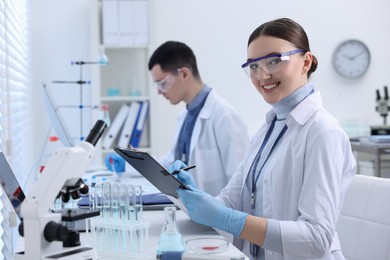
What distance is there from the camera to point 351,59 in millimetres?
4684

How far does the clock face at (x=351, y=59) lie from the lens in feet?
15.3

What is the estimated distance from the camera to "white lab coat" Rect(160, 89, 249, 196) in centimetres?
263

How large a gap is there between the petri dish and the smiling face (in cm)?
53

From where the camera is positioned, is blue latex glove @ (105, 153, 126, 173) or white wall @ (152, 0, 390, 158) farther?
white wall @ (152, 0, 390, 158)

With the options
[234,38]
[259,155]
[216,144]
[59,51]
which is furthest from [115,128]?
[259,155]

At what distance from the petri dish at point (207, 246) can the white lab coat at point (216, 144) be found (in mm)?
1057

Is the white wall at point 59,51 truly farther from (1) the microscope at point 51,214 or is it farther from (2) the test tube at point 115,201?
(1) the microscope at point 51,214

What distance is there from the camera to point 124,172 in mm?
3180

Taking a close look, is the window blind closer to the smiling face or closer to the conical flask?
the conical flask

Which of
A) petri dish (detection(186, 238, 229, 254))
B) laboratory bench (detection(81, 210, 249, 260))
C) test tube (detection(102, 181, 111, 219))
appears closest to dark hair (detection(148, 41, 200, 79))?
laboratory bench (detection(81, 210, 249, 260))

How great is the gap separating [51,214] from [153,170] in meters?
0.44

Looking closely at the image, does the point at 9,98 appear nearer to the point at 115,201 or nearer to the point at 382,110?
the point at 115,201

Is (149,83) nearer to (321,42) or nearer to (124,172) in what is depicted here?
(124,172)

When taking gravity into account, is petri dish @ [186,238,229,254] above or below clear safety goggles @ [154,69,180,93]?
below
